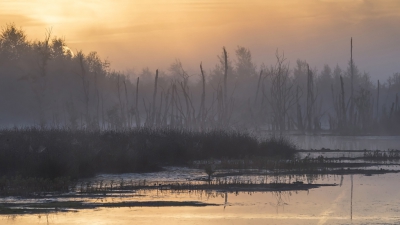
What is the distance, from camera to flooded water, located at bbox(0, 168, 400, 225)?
14.9 m

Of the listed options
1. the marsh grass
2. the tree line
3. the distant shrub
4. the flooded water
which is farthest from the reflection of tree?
the tree line

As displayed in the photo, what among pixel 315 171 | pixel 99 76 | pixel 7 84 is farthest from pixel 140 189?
pixel 99 76

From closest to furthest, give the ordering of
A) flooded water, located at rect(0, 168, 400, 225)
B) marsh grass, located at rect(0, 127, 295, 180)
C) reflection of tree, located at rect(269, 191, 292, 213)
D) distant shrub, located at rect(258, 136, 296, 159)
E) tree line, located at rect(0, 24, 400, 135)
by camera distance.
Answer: flooded water, located at rect(0, 168, 400, 225)
reflection of tree, located at rect(269, 191, 292, 213)
marsh grass, located at rect(0, 127, 295, 180)
distant shrub, located at rect(258, 136, 296, 159)
tree line, located at rect(0, 24, 400, 135)

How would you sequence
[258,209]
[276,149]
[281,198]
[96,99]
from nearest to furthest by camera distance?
[258,209] → [281,198] → [276,149] → [96,99]

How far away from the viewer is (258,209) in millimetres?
16547

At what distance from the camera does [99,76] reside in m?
90.1

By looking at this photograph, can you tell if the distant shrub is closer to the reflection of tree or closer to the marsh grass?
the marsh grass

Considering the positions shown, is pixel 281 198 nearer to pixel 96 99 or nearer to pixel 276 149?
pixel 276 149

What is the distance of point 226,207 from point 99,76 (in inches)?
2942

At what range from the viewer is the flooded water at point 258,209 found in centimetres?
1485

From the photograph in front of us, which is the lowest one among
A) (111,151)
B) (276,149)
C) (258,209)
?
(258,209)

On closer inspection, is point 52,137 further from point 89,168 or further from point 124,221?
point 124,221

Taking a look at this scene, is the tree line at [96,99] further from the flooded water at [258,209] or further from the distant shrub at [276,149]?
the flooded water at [258,209]

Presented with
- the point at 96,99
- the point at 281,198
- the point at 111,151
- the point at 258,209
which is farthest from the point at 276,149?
the point at 96,99
